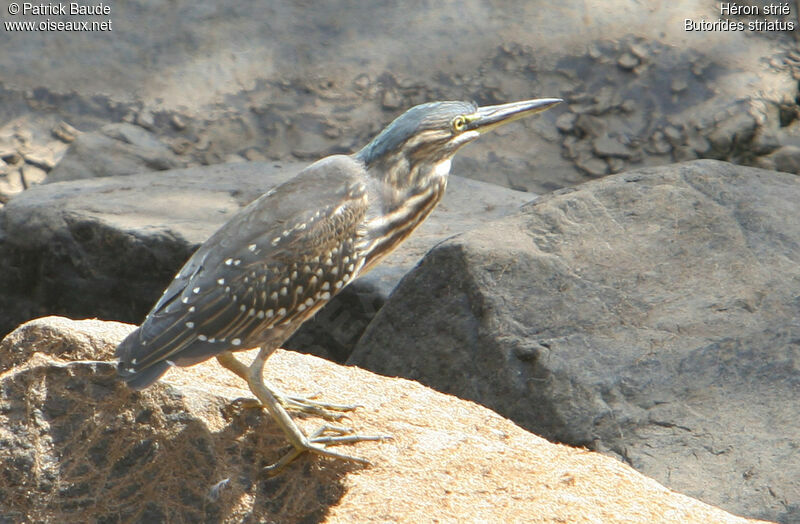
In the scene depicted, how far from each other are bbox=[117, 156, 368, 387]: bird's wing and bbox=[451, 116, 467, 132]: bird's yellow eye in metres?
0.43

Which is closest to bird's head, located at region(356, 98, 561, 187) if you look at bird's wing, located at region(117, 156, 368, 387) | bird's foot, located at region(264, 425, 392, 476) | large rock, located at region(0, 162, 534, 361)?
bird's wing, located at region(117, 156, 368, 387)

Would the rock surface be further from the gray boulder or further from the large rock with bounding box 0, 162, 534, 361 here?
the large rock with bounding box 0, 162, 534, 361

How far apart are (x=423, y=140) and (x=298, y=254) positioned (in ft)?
2.15

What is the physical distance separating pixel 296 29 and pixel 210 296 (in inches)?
219

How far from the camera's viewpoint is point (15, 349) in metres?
4.22

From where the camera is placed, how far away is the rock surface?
8.24 m

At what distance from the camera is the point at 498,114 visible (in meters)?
4.09

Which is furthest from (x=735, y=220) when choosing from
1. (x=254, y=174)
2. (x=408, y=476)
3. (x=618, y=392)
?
(x=254, y=174)

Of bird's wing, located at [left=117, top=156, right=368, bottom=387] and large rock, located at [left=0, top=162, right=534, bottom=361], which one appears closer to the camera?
bird's wing, located at [left=117, top=156, right=368, bottom=387]

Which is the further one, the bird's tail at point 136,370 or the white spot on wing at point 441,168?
the white spot on wing at point 441,168

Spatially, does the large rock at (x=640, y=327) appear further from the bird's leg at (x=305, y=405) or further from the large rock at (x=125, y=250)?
the bird's leg at (x=305, y=405)

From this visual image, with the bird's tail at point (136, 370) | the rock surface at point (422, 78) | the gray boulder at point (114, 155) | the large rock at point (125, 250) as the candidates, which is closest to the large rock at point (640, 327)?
the large rock at point (125, 250)

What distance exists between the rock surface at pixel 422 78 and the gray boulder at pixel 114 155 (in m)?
0.16

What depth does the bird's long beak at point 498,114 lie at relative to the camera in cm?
405
